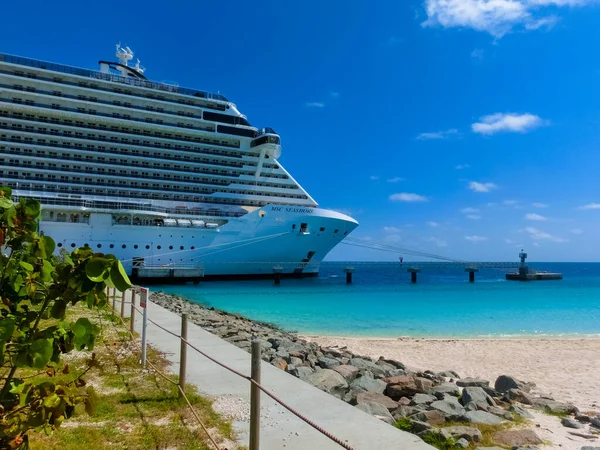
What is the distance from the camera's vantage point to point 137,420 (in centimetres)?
444

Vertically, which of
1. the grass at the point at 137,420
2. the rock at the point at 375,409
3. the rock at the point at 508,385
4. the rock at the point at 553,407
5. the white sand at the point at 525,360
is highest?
the grass at the point at 137,420

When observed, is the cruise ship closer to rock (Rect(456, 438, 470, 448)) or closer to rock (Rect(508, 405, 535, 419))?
rock (Rect(508, 405, 535, 419))

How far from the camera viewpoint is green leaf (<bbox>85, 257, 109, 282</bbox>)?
5.45ft

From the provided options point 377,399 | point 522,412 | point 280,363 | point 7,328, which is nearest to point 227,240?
point 280,363

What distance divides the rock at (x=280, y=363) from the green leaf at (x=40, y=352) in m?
6.49

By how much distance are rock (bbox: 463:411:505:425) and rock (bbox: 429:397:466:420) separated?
8 cm

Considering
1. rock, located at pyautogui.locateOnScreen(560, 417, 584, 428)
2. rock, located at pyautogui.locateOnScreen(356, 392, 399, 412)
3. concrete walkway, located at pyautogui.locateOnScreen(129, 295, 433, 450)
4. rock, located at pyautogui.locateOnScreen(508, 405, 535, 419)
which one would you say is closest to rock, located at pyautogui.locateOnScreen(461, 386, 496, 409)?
rock, located at pyautogui.locateOnScreen(508, 405, 535, 419)

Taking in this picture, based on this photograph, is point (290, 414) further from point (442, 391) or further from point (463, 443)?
point (442, 391)

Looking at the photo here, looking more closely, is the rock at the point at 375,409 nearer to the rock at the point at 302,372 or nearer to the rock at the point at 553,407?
the rock at the point at 302,372

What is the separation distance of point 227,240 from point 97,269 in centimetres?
3391

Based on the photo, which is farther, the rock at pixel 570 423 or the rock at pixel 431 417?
the rock at pixel 570 423

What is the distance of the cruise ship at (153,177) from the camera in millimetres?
33250

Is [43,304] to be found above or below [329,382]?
above

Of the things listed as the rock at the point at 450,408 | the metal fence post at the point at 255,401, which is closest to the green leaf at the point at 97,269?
the metal fence post at the point at 255,401
